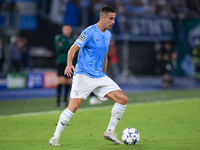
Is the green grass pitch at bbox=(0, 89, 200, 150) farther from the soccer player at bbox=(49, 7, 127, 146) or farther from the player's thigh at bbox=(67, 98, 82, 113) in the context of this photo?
the soccer player at bbox=(49, 7, 127, 146)

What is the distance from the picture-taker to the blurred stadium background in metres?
17.4

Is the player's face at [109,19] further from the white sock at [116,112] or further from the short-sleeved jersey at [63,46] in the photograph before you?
the short-sleeved jersey at [63,46]

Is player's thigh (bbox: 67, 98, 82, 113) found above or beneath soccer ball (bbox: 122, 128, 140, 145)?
above

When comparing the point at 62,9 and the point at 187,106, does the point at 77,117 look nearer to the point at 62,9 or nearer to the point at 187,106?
the point at 187,106

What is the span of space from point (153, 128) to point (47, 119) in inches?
105

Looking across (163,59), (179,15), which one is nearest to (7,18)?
(163,59)

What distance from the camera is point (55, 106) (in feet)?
42.7

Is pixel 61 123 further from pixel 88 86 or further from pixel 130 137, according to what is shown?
pixel 130 137

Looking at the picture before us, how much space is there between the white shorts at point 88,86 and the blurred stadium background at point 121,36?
29.2 ft

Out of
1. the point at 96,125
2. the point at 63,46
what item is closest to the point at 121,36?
the point at 63,46

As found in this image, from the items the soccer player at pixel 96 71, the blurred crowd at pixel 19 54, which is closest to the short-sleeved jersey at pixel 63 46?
the soccer player at pixel 96 71

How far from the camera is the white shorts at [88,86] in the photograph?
6.66 meters

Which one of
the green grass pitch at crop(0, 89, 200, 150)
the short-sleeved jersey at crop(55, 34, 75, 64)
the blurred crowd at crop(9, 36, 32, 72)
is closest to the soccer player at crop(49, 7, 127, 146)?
the green grass pitch at crop(0, 89, 200, 150)

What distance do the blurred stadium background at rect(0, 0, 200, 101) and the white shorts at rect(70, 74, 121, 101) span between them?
889 centimetres
